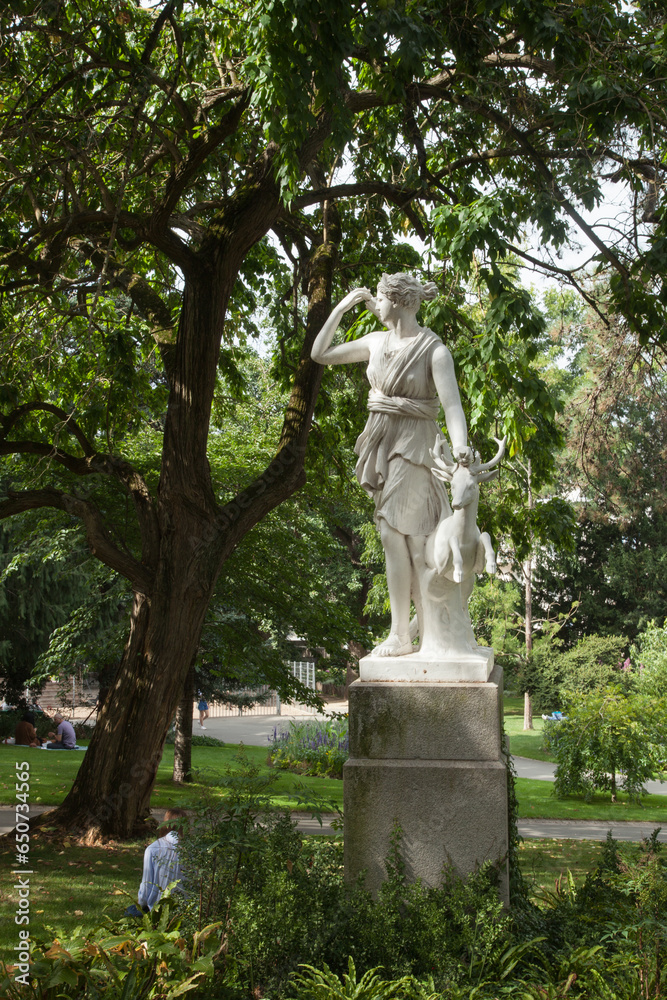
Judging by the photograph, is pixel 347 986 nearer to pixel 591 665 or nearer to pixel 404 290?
pixel 404 290

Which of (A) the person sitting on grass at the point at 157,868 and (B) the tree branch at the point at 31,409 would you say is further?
(B) the tree branch at the point at 31,409

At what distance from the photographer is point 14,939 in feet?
19.9

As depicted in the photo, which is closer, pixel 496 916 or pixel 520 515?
pixel 496 916

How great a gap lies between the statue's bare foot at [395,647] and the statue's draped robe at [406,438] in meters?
0.65

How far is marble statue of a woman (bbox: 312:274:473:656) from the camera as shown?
5.38 metres

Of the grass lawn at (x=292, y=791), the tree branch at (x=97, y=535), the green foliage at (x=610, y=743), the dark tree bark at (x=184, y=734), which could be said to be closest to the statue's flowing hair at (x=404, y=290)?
the tree branch at (x=97, y=535)

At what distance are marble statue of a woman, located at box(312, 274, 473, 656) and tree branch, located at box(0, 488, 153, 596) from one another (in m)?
3.99

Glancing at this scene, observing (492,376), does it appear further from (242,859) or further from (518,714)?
(518,714)

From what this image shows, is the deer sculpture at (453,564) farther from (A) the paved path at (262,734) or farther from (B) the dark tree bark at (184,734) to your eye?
(A) the paved path at (262,734)

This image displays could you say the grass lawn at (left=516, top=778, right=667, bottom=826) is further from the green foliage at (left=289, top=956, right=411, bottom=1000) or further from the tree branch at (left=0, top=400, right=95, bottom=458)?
the green foliage at (left=289, top=956, right=411, bottom=1000)

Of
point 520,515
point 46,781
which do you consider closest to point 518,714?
point 46,781

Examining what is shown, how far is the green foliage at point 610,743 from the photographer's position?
1360 cm

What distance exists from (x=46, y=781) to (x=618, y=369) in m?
10.8

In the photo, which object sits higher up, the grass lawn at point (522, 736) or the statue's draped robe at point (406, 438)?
the statue's draped robe at point (406, 438)
